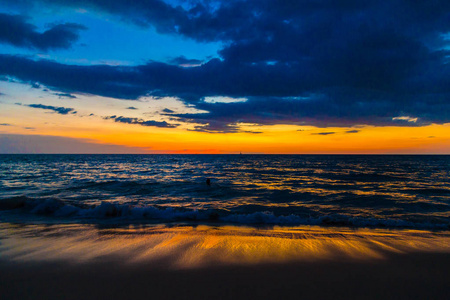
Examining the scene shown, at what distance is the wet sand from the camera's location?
4.10 metres

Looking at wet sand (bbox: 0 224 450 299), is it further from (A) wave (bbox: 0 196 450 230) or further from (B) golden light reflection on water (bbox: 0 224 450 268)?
(A) wave (bbox: 0 196 450 230)

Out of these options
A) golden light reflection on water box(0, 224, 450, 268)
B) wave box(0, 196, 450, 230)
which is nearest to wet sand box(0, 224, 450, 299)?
golden light reflection on water box(0, 224, 450, 268)

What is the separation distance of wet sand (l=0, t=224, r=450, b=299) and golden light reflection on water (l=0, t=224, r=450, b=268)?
1.0 inches

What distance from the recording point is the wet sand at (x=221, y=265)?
161 inches

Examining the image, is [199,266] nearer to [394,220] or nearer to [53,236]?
[53,236]

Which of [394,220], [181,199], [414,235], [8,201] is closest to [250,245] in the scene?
[414,235]

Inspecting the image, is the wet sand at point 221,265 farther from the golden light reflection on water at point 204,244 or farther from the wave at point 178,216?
the wave at point 178,216

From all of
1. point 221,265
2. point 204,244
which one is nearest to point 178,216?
point 204,244

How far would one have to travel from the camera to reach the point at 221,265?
5.14 m

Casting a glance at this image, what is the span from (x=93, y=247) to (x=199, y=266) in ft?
10.8

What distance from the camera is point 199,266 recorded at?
508 centimetres

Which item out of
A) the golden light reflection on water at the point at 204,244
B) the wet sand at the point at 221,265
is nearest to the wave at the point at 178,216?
the golden light reflection on water at the point at 204,244

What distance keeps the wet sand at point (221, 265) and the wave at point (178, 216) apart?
1852 mm

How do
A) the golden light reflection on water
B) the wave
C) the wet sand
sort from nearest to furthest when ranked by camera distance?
1. the wet sand
2. the golden light reflection on water
3. the wave
